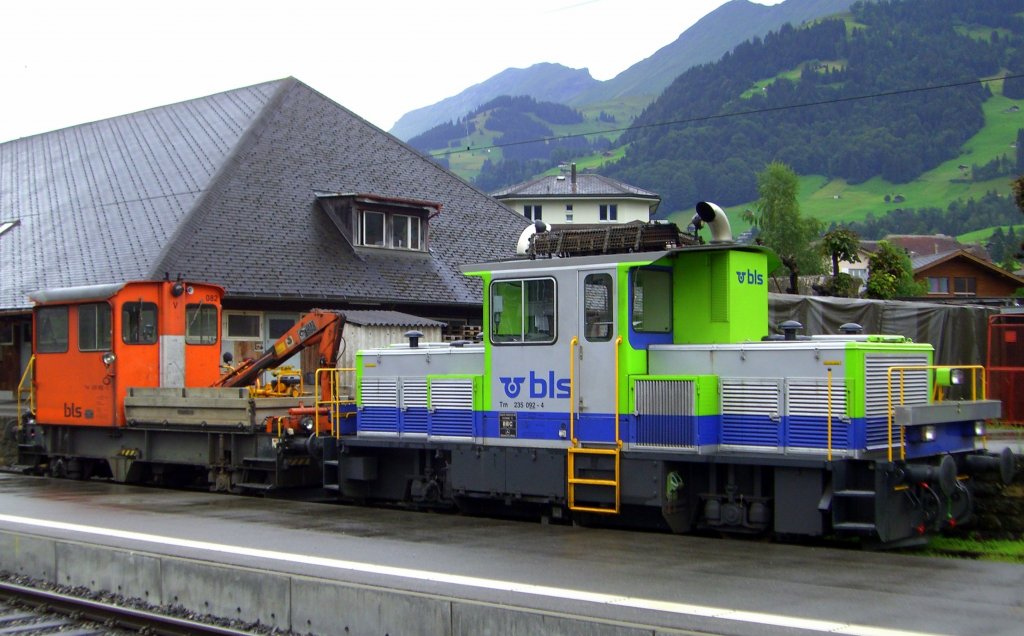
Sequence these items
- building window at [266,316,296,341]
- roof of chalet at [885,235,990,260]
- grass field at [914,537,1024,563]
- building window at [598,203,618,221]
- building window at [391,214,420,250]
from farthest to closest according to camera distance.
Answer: roof of chalet at [885,235,990,260] → building window at [598,203,618,221] → building window at [391,214,420,250] → building window at [266,316,296,341] → grass field at [914,537,1024,563]

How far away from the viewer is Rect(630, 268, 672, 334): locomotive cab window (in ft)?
37.6

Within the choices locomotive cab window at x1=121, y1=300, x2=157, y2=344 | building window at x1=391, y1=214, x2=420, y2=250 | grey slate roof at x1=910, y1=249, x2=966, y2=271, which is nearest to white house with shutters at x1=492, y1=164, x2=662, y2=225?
grey slate roof at x1=910, y1=249, x2=966, y2=271

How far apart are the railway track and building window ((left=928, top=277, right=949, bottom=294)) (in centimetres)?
6292

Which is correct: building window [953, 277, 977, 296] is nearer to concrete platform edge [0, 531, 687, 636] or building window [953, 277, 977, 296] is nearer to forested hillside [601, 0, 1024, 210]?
concrete platform edge [0, 531, 687, 636]

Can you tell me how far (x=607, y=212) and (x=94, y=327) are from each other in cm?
6838

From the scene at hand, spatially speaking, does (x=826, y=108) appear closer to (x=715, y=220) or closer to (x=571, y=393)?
(x=715, y=220)

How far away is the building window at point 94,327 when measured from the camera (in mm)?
17875

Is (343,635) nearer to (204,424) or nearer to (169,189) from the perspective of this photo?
(204,424)

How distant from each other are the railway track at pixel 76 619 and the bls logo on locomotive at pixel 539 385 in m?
4.58

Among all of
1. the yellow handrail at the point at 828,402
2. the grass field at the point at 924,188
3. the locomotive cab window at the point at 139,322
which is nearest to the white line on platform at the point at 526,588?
the yellow handrail at the point at 828,402

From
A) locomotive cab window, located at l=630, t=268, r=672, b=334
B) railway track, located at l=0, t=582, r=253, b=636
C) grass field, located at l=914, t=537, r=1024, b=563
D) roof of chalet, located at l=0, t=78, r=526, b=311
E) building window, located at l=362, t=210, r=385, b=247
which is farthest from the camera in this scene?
building window, located at l=362, t=210, r=385, b=247

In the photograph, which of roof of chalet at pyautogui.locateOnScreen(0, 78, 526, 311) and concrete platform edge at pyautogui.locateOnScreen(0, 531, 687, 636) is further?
roof of chalet at pyautogui.locateOnScreen(0, 78, 526, 311)

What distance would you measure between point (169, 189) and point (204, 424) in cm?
1343

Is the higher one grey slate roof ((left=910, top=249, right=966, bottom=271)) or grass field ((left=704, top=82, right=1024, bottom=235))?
grass field ((left=704, top=82, right=1024, bottom=235))
